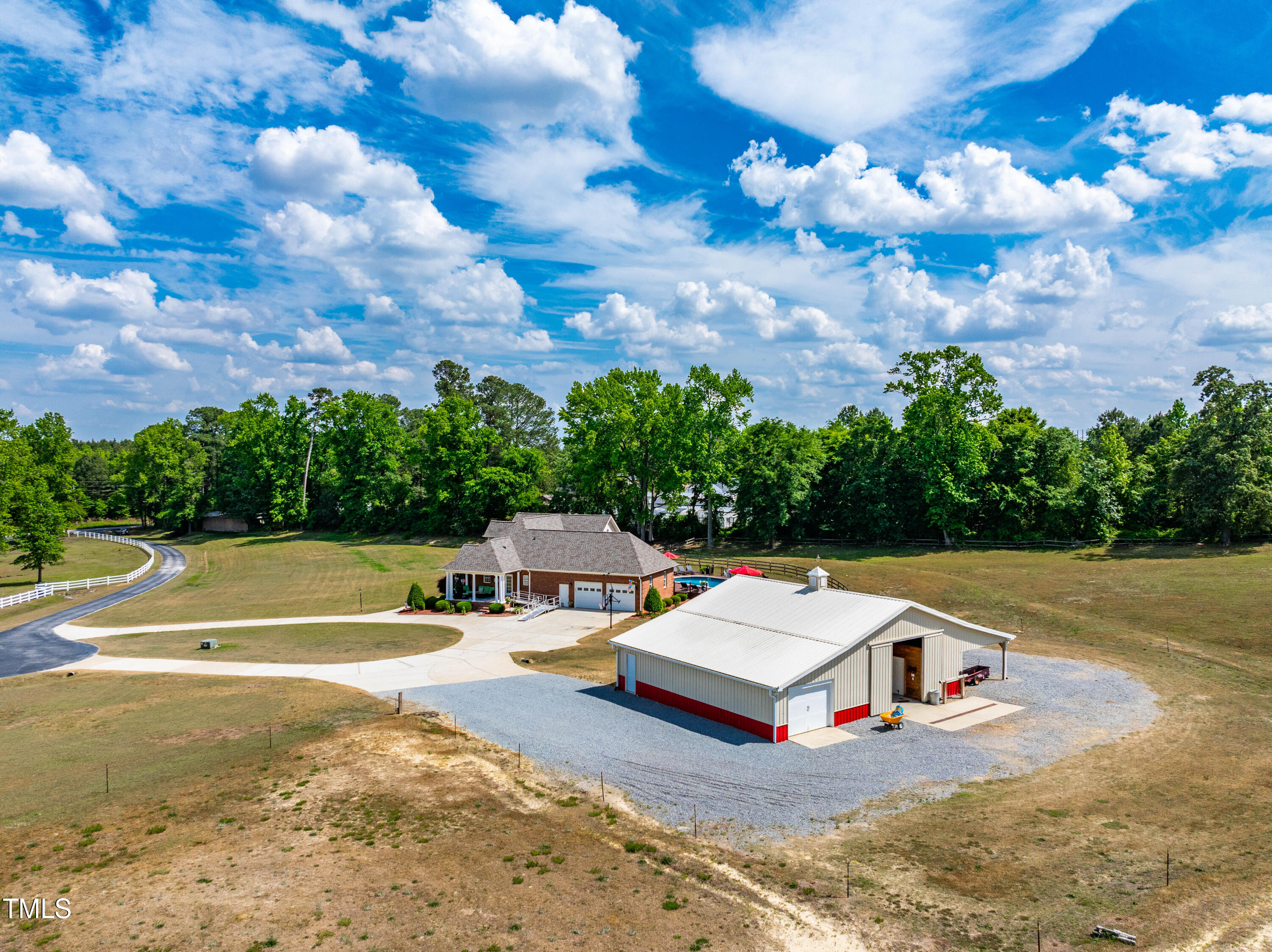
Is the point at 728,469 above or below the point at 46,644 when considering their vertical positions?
above

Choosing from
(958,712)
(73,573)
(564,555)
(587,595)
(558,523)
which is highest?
(558,523)

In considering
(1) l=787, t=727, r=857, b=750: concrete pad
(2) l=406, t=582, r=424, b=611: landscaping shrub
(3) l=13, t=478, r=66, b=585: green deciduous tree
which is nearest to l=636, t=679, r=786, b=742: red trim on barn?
(1) l=787, t=727, r=857, b=750: concrete pad

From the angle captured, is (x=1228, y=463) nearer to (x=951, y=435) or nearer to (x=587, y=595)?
(x=951, y=435)

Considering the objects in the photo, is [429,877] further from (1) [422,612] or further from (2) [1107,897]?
(1) [422,612]

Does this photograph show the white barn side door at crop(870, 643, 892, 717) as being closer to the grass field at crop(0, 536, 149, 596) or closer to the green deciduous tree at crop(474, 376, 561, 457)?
the grass field at crop(0, 536, 149, 596)

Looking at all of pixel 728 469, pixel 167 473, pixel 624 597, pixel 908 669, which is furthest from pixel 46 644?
pixel 167 473

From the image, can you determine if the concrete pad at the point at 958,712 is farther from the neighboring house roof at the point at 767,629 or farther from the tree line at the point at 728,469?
the tree line at the point at 728,469
